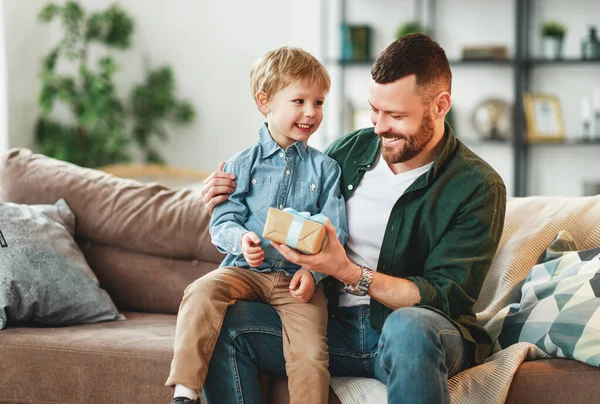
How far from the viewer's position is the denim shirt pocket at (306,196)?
206cm

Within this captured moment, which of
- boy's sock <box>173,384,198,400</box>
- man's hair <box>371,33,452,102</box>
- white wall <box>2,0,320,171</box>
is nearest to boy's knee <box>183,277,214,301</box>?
boy's sock <box>173,384,198,400</box>

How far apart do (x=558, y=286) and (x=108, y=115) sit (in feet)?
12.0

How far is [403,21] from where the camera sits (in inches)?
212

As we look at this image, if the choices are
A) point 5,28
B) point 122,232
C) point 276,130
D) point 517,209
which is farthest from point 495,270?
point 5,28

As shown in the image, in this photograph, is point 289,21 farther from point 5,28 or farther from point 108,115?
point 5,28

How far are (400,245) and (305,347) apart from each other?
35cm

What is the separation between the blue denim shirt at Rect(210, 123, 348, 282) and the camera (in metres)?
2.02

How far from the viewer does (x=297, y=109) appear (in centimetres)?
203

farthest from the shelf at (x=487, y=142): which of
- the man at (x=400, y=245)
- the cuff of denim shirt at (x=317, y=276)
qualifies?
the cuff of denim shirt at (x=317, y=276)

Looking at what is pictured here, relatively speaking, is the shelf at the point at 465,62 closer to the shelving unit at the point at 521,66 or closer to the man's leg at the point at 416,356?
the shelving unit at the point at 521,66

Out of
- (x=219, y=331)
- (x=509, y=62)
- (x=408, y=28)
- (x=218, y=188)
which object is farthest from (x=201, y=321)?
(x=509, y=62)

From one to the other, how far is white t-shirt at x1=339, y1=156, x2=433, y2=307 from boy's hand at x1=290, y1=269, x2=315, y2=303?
0.60ft

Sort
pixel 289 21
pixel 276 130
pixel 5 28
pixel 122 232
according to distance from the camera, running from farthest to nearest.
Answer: pixel 289 21 < pixel 5 28 < pixel 122 232 < pixel 276 130

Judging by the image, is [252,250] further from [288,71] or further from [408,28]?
[408,28]
